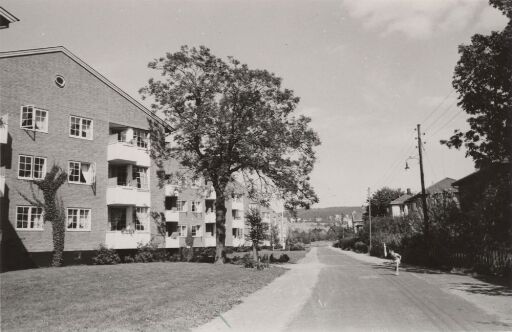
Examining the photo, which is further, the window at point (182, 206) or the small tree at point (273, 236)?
the small tree at point (273, 236)

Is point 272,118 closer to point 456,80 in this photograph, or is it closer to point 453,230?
point 456,80

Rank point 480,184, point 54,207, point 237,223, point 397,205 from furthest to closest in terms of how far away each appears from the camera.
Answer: point 397,205, point 237,223, point 54,207, point 480,184

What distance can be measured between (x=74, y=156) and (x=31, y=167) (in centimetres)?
296

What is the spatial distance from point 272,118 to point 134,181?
11860 mm

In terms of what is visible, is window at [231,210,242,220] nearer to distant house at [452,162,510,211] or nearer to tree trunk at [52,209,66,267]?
tree trunk at [52,209,66,267]

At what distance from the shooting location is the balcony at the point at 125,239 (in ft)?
99.0

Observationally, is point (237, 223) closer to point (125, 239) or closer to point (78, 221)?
point (125, 239)

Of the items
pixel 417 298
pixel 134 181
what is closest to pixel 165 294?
pixel 417 298

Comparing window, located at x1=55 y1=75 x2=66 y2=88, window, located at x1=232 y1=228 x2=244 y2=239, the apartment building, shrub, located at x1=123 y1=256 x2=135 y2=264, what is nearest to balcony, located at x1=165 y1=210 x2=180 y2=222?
the apartment building

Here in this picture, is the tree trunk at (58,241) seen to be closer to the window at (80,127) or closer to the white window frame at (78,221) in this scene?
the white window frame at (78,221)

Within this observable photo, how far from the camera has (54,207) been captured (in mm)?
26688

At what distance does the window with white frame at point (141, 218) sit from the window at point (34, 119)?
30.8 ft

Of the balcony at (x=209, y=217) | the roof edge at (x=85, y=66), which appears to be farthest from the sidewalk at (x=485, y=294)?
the balcony at (x=209, y=217)

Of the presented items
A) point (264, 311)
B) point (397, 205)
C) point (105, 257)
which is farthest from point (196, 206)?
point (397, 205)
